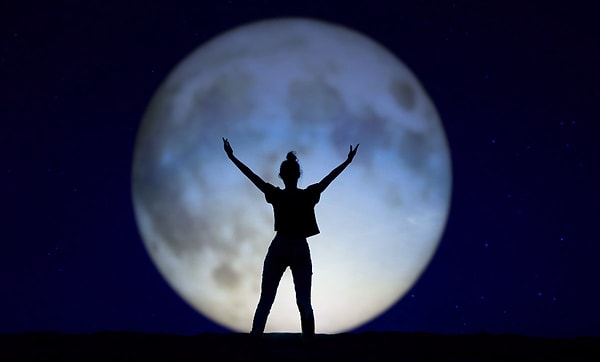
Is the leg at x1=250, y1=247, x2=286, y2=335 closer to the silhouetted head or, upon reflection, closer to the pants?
the pants

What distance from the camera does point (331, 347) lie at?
516 centimetres

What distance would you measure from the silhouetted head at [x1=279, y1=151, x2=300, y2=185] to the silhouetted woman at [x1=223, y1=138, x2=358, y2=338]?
140 millimetres

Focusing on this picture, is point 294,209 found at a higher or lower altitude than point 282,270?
higher

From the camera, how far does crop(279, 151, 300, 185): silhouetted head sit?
20.3ft

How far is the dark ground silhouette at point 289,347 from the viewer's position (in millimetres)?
4402

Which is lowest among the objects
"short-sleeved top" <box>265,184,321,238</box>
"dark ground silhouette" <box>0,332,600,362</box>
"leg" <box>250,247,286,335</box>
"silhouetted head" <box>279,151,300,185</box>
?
"dark ground silhouette" <box>0,332,600,362</box>

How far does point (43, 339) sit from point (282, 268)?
2355mm

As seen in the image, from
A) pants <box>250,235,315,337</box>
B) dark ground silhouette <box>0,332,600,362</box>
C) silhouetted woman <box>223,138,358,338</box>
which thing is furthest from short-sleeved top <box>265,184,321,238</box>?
dark ground silhouette <box>0,332,600,362</box>

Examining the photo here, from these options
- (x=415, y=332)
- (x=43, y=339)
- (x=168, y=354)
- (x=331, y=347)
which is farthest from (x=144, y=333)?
(x=415, y=332)

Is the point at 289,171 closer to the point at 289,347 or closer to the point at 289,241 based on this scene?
the point at 289,241

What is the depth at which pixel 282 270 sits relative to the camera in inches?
239

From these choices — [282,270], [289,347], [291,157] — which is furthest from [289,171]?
[289,347]

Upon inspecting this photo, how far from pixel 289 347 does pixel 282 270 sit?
114 centimetres

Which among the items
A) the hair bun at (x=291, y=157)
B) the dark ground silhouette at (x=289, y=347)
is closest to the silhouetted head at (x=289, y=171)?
the hair bun at (x=291, y=157)
